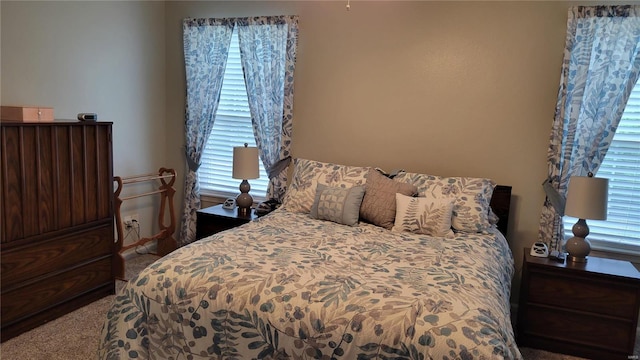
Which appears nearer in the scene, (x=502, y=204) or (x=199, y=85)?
(x=502, y=204)

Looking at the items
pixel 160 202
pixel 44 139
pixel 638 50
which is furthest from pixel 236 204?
pixel 638 50

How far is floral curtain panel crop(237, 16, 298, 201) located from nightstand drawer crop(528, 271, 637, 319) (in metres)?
2.15

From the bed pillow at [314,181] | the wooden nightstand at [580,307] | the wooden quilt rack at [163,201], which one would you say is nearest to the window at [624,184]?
the wooden nightstand at [580,307]

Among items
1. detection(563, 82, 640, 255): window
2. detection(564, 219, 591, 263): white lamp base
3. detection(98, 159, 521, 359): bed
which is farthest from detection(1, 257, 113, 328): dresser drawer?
detection(563, 82, 640, 255): window

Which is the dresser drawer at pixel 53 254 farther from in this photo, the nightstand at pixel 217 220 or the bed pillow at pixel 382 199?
the bed pillow at pixel 382 199

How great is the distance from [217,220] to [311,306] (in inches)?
78.6

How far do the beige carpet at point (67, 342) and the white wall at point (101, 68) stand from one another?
1300mm

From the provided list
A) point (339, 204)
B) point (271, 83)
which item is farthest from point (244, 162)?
point (339, 204)

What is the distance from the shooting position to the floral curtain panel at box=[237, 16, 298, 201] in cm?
392

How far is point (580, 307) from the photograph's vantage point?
2807 mm

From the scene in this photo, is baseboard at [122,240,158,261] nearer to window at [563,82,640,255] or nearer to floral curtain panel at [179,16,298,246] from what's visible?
floral curtain panel at [179,16,298,246]

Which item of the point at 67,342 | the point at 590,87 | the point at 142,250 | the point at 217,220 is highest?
the point at 590,87

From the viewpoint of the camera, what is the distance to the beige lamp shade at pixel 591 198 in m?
2.79

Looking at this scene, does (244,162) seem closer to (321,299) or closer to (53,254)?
(53,254)
